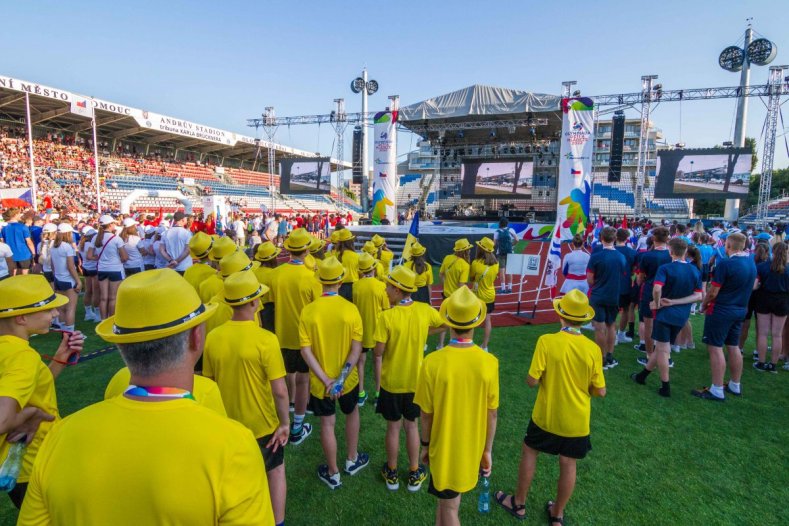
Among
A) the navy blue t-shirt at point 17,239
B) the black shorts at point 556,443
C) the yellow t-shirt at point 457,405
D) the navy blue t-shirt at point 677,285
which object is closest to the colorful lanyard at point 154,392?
the yellow t-shirt at point 457,405

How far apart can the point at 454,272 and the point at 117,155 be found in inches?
1476

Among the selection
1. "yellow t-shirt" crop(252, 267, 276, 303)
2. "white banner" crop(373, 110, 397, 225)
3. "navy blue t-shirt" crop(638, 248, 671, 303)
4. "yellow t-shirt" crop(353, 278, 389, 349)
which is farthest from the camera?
"white banner" crop(373, 110, 397, 225)

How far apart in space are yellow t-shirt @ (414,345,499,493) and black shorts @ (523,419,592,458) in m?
0.68

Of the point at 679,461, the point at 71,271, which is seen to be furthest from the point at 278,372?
the point at 71,271

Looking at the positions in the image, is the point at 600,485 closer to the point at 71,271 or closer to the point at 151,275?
the point at 151,275

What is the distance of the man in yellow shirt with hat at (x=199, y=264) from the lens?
4676 millimetres

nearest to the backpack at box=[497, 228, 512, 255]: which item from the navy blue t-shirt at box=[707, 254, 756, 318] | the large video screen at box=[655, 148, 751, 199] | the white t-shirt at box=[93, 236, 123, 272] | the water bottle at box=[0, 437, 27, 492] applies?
the navy blue t-shirt at box=[707, 254, 756, 318]

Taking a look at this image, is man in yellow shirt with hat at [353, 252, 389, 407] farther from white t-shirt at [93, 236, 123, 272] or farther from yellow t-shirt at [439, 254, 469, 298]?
white t-shirt at [93, 236, 123, 272]

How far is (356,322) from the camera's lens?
3.32 meters

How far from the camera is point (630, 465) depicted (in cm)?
379

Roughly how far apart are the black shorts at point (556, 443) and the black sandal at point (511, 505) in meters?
0.53

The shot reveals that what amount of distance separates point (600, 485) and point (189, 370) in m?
3.68

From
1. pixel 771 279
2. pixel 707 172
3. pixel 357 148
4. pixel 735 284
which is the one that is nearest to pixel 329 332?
pixel 735 284

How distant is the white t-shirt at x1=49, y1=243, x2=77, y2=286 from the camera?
6.66 meters
